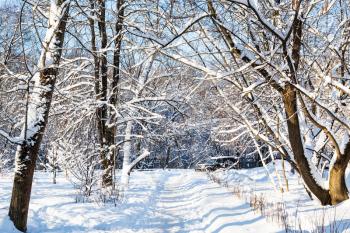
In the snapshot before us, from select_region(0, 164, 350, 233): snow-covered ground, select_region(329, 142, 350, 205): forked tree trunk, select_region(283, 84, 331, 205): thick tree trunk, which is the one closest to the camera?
select_region(0, 164, 350, 233): snow-covered ground

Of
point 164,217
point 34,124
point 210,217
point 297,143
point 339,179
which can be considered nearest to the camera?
point 34,124

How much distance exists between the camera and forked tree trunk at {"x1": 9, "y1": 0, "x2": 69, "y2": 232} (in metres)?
6.46

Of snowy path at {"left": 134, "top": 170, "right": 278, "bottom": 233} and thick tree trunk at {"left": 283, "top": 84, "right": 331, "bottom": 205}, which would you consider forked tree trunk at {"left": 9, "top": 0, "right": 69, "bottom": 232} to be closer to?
snowy path at {"left": 134, "top": 170, "right": 278, "bottom": 233}

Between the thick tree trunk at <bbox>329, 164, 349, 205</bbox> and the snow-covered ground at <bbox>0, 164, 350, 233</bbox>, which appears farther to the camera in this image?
the thick tree trunk at <bbox>329, 164, 349, 205</bbox>

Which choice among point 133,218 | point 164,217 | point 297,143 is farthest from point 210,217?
Answer: point 297,143

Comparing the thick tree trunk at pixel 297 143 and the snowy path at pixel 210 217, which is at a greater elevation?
the thick tree trunk at pixel 297 143

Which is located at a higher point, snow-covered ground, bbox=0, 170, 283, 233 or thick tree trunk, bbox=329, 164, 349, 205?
thick tree trunk, bbox=329, 164, 349, 205

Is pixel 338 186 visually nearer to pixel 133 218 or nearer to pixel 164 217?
pixel 164 217

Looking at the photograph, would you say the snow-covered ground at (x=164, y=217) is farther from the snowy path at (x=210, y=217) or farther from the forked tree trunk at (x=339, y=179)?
the forked tree trunk at (x=339, y=179)

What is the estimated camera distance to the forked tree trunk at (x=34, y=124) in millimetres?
6457

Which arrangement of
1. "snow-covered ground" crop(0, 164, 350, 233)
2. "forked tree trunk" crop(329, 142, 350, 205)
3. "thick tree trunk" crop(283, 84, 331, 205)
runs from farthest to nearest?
"forked tree trunk" crop(329, 142, 350, 205), "thick tree trunk" crop(283, 84, 331, 205), "snow-covered ground" crop(0, 164, 350, 233)

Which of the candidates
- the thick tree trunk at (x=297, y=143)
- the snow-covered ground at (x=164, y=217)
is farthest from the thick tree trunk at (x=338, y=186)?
the snow-covered ground at (x=164, y=217)

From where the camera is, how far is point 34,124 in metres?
6.61

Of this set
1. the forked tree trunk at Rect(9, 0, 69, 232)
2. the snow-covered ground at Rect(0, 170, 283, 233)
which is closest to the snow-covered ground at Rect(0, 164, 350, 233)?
the snow-covered ground at Rect(0, 170, 283, 233)
